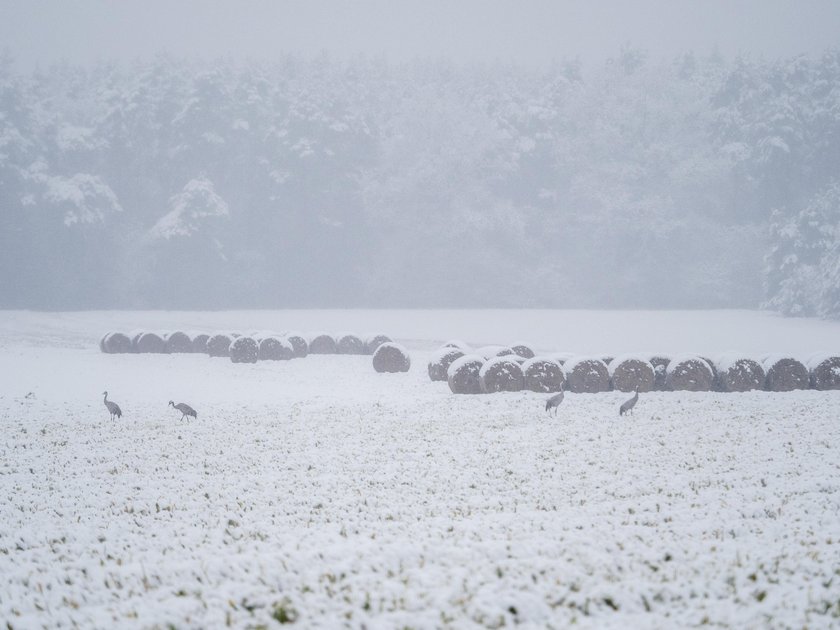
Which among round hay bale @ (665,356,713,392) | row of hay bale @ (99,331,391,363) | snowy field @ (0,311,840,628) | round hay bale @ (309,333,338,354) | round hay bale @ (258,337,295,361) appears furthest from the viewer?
round hay bale @ (309,333,338,354)

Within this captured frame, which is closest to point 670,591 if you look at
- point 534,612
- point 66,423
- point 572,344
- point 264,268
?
point 534,612

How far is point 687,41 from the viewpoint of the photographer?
81062 millimetres

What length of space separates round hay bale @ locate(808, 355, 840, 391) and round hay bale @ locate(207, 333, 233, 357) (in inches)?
735

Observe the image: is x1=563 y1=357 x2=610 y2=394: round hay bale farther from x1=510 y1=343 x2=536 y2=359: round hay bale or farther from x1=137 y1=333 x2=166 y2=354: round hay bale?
x1=137 y1=333 x2=166 y2=354: round hay bale

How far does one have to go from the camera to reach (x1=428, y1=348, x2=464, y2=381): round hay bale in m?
20.5

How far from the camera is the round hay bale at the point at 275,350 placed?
25812mm

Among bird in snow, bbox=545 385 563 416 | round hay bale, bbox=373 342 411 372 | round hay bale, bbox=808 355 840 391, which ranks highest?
round hay bale, bbox=808 355 840 391

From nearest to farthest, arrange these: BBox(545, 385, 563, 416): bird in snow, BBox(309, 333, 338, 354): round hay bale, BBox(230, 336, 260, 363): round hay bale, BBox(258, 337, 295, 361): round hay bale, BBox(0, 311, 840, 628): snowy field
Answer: BBox(0, 311, 840, 628): snowy field → BBox(545, 385, 563, 416): bird in snow → BBox(230, 336, 260, 363): round hay bale → BBox(258, 337, 295, 361): round hay bale → BBox(309, 333, 338, 354): round hay bale

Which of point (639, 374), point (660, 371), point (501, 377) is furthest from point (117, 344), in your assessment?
point (660, 371)

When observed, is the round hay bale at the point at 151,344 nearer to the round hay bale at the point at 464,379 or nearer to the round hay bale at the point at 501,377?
the round hay bale at the point at 464,379

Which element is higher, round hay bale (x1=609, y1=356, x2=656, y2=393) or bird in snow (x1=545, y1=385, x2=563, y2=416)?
round hay bale (x1=609, y1=356, x2=656, y2=393)

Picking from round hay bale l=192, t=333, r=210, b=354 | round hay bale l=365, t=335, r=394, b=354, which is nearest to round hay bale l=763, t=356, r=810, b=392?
round hay bale l=365, t=335, r=394, b=354

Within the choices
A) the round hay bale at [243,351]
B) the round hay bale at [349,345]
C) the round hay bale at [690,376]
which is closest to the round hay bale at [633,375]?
the round hay bale at [690,376]

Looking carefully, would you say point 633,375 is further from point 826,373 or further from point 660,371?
point 826,373
